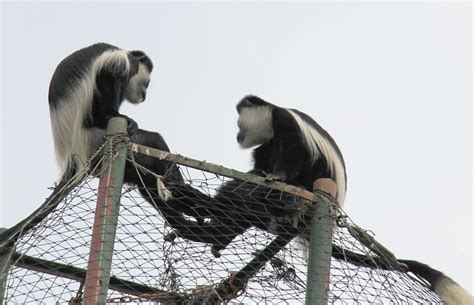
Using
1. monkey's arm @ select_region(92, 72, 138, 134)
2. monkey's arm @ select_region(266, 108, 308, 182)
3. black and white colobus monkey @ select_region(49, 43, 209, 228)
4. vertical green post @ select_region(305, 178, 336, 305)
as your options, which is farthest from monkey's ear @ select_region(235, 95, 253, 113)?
vertical green post @ select_region(305, 178, 336, 305)

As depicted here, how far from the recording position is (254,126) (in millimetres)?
4551

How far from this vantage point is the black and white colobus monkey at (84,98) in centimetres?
393

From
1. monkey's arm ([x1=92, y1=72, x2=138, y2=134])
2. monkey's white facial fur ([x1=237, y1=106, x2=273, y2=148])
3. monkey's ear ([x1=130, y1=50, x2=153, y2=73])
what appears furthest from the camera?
monkey's ear ([x1=130, y1=50, x2=153, y2=73])

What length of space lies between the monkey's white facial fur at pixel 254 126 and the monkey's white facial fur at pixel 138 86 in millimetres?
557

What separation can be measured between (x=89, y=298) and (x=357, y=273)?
100cm

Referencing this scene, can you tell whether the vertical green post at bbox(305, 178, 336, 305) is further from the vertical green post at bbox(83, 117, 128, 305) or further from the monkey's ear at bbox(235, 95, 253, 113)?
the monkey's ear at bbox(235, 95, 253, 113)

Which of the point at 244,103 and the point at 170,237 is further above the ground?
the point at 244,103

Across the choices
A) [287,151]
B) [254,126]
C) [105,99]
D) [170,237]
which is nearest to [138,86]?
[105,99]

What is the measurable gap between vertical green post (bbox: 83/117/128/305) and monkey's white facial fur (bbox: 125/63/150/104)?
5.47ft

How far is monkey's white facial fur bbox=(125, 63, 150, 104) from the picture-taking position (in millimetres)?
4504

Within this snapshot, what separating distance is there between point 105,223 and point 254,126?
2.00m

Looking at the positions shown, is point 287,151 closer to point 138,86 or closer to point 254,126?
point 254,126

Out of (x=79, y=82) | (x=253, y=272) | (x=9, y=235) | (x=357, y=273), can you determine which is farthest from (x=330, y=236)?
(x=79, y=82)

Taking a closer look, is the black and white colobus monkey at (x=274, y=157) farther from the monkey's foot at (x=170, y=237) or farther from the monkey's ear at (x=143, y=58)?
the monkey's ear at (x=143, y=58)
